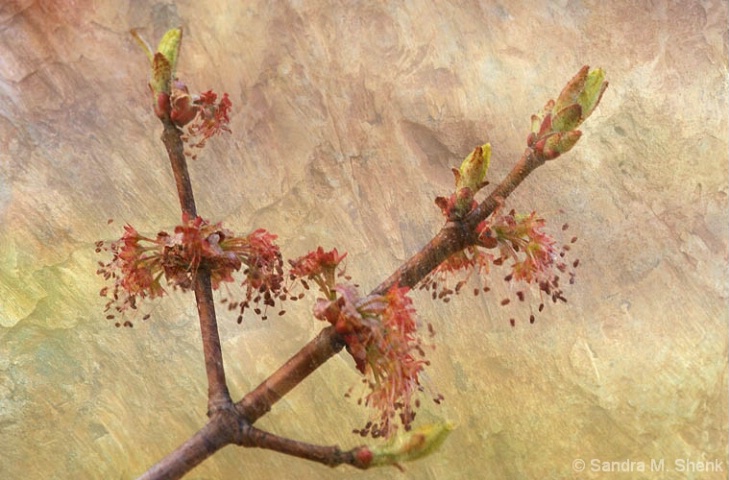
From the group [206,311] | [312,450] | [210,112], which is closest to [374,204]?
[210,112]

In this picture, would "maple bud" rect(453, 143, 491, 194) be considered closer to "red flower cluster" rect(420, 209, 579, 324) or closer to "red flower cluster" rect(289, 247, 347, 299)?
"red flower cluster" rect(420, 209, 579, 324)

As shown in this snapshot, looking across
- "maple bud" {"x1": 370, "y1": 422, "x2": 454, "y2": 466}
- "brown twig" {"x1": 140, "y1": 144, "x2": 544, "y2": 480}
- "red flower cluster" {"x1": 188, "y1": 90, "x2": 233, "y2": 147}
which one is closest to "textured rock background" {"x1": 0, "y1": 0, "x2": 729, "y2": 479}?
"red flower cluster" {"x1": 188, "y1": 90, "x2": 233, "y2": 147}

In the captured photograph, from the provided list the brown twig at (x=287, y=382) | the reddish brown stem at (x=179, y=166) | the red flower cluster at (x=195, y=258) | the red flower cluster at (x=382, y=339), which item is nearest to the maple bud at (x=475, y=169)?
the brown twig at (x=287, y=382)

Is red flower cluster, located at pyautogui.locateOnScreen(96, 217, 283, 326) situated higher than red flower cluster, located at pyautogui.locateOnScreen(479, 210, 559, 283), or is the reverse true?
red flower cluster, located at pyautogui.locateOnScreen(96, 217, 283, 326)

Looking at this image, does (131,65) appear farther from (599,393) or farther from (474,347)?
(599,393)

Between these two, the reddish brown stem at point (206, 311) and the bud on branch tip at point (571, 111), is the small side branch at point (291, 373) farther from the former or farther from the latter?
the bud on branch tip at point (571, 111)

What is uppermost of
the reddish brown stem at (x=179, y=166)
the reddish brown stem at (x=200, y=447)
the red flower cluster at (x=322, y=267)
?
the reddish brown stem at (x=179, y=166)
